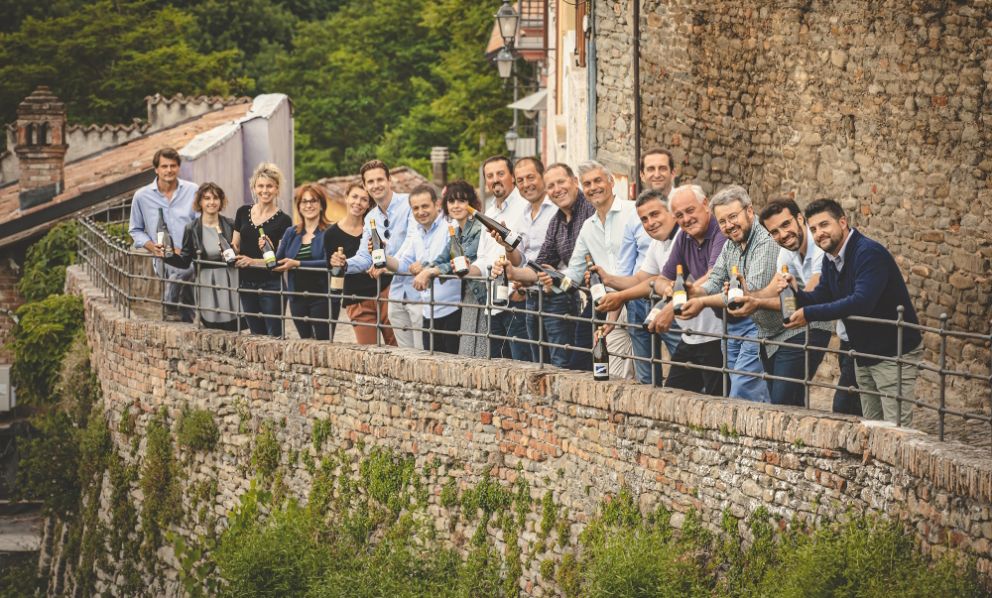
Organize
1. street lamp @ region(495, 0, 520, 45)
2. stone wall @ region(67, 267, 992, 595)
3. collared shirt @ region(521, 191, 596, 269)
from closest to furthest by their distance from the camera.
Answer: stone wall @ region(67, 267, 992, 595)
collared shirt @ region(521, 191, 596, 269)
street lamp @ region(495, 0, 520, 45)

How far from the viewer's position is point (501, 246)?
40.5ft

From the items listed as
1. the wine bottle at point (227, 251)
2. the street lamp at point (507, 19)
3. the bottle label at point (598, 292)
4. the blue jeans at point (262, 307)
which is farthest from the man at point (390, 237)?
the street lamp at point (507, 19)

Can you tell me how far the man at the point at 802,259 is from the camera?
32.4ft

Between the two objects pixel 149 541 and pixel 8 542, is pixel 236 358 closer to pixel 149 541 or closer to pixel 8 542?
pixel 149 541

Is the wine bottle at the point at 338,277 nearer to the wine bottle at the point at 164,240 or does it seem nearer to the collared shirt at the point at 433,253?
the collared shirt at the point at 433,253

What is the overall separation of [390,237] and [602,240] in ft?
8.79

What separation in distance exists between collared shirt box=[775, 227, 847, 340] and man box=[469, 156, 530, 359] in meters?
2.63

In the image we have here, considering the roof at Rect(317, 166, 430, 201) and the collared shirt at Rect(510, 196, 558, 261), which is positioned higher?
the roof at Rect(317, 166, 430, 201)

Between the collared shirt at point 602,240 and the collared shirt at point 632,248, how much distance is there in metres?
0.05

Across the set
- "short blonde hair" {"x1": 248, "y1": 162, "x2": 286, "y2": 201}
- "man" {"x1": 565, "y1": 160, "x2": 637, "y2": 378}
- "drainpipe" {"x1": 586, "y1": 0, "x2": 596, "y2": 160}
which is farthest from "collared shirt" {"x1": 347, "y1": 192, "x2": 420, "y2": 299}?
"drainpipe" {"x1": 586, "y1": 0, "x2": 596, "y2": 160}

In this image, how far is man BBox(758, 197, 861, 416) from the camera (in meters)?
9.88

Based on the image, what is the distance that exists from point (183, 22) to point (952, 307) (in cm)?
3815

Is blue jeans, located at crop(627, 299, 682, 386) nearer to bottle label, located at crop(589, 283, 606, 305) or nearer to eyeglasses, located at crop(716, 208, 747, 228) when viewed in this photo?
bottle label, located at crop(589, 283, 606, 305)

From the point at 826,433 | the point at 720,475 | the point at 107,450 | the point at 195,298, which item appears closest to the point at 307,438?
the point at 195,298
